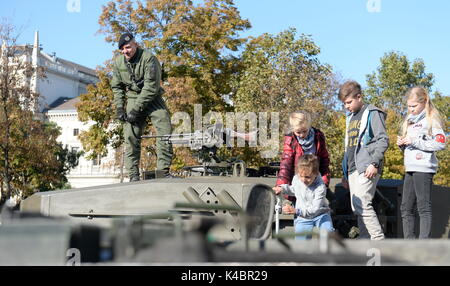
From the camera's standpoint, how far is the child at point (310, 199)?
189 inches

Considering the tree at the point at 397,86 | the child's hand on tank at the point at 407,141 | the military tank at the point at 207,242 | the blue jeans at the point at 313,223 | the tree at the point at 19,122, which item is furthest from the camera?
the tree at the point at 397,86

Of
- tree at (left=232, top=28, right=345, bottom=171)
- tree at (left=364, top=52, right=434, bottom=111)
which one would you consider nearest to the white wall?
tree at (left=364, top=52, right=434, bottom=111)

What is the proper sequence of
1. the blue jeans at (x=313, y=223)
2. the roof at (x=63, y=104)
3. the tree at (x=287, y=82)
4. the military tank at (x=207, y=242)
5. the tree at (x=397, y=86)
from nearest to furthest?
the military tank at (x=207, y=242), the blue jeans at (x=313, y=223), the tree at (x=287, y=82), the tree at (x=397, y=86), the roof at (x=63, y=104)

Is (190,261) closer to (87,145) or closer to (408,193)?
(408,193)

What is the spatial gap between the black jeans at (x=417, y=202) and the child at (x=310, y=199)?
859 millimetres

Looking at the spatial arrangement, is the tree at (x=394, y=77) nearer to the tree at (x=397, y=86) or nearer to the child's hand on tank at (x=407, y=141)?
the tree at (x=397, y=86)

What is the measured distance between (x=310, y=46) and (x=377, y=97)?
815 inches

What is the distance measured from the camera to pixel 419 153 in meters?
5.43

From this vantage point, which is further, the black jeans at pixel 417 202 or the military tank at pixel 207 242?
the black jeans at pixel 417 202

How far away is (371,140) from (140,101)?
2.58m

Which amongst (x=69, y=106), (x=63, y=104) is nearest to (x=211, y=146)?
(x=69, y=106)

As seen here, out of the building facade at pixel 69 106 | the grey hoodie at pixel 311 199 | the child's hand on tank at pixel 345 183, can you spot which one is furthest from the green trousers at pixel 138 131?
the building facade at pixel 69 106

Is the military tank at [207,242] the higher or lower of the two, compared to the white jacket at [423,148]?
lower

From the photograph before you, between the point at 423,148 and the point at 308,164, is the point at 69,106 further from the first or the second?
the point at 308,164
